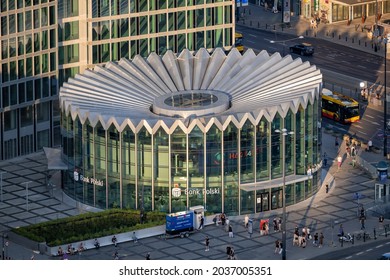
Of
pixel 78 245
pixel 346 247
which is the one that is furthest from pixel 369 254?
pixel 78 245
